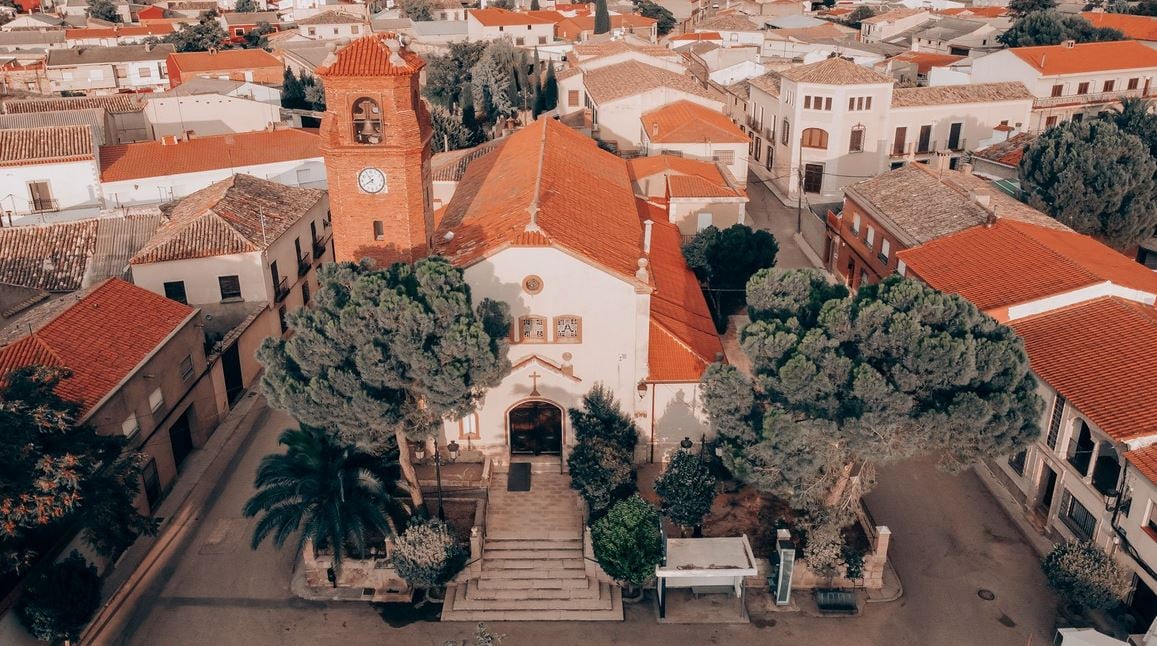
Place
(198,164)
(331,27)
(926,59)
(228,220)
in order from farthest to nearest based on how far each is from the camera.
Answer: (331,27)
(926,59)
(198,164)
(228,220)

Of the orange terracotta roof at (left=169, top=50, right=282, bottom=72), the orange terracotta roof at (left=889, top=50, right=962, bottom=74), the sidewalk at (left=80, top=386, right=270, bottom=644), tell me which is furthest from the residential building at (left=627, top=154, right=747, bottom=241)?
the orange terracotta roof at (left=169, top=50, right=282, bottom=72)

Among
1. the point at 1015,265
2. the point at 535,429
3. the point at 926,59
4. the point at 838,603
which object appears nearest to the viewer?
the point at 838,603

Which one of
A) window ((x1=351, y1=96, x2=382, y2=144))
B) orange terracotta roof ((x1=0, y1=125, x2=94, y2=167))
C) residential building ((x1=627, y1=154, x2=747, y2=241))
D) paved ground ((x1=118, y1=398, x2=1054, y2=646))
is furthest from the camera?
orange terracotta roof ((x1=0, y1=125, x2=94, y2=167))

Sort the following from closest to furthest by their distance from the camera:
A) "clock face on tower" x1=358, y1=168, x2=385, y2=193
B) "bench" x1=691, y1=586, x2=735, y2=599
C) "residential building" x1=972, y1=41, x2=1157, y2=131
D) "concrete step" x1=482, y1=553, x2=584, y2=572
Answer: "bench" x1=691, y1=586, x2=735, y2=599
"concrete step" x1=482, y1=553, x2=584, y2=572
"clock face on tower" x1=358, y1=168, x2=385, y2=193
"residential building" x1=972, y1=41, x2=1157, y2=131

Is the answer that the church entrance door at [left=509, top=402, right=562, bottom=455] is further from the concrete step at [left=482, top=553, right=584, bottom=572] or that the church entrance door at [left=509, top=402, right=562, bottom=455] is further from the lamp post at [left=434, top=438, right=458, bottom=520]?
the concrete step at [left=482, top=553, right=584, bottom=572]

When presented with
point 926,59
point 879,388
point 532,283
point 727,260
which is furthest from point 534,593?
point 926,59

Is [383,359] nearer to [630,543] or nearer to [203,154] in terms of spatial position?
[630,543]

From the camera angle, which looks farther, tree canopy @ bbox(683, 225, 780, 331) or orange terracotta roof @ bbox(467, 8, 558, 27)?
orange terracotta roof @ bbox(467, 8, 558, 27)
